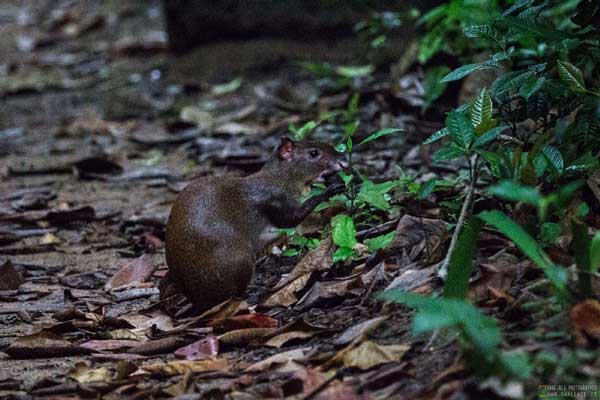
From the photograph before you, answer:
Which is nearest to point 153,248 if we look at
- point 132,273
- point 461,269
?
point 132,273

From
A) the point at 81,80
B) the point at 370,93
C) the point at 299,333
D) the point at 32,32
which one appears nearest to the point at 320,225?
the point at 299,333

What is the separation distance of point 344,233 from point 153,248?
165cm

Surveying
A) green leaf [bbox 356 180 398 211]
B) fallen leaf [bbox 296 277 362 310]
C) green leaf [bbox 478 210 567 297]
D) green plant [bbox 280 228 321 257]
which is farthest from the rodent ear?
green leaf [bbox 478 210 567 297]

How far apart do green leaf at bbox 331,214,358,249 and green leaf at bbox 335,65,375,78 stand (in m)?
4.00

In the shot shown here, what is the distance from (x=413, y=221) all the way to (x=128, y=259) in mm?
1828

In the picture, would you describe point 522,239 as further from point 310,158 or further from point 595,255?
point 310,158

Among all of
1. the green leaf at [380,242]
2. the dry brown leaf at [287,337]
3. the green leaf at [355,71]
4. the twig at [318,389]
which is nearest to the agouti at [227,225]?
the green leaf at [380,242]

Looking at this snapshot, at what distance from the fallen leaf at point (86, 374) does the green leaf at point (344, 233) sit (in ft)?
3.44

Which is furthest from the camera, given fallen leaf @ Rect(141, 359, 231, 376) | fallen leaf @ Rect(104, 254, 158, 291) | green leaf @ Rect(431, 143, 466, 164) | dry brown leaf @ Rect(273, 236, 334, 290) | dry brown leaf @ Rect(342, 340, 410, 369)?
fallen leaf @ Rect(104, 254, 158, 291)

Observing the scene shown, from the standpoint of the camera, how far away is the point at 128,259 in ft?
16.3

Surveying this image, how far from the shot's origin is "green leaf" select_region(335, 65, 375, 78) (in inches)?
303

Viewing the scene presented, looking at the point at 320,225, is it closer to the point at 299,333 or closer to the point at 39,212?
the point at 299,333

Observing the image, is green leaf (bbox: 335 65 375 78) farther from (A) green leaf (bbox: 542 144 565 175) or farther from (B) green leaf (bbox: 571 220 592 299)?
(B) green leaf (bbox: 571 220 592 299)

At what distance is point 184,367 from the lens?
3.11 metres
